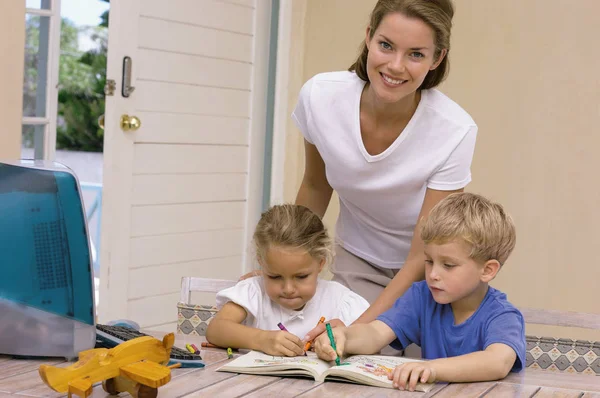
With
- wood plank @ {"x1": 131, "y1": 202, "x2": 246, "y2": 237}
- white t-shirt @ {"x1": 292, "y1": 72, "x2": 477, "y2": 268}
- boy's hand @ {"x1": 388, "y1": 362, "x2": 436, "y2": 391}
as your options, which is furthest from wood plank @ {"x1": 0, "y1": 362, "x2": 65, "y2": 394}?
wood plank @ {"x1": 131, "y1": 202, "x2": 246, "y2": 237}

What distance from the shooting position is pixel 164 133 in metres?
3.62

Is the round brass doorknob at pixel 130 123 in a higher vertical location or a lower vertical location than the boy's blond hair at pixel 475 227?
higher

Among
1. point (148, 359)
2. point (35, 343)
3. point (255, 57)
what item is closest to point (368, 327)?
point (148, 359)

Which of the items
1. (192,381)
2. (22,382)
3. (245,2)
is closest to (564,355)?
(192,381)

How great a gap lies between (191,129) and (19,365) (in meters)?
2.37

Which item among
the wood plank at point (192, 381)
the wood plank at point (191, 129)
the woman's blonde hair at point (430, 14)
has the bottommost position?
the wood plank at point (192, 381)

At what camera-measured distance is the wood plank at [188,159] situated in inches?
139

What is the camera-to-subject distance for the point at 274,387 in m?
1.39

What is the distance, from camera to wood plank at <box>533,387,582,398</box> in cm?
138

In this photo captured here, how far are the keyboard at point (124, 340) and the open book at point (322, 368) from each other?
2.2 inches

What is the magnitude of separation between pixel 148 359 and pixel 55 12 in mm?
2233

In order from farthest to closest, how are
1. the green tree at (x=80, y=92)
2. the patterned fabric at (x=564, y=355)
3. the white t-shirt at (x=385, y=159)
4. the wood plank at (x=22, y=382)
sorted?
1. the green tree at (x=80, y=92)
2. the white t-shirt at (x=385, y=159)
3. the patterned fabric at (x=564, y=355)
4. the wood plank at (x=22, y=382)

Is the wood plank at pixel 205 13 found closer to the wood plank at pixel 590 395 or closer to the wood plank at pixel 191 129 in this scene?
the wood plank at pixel 191 129

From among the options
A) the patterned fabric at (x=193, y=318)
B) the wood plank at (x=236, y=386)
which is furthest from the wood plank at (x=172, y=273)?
the wood plank at (x=236, y=386)
